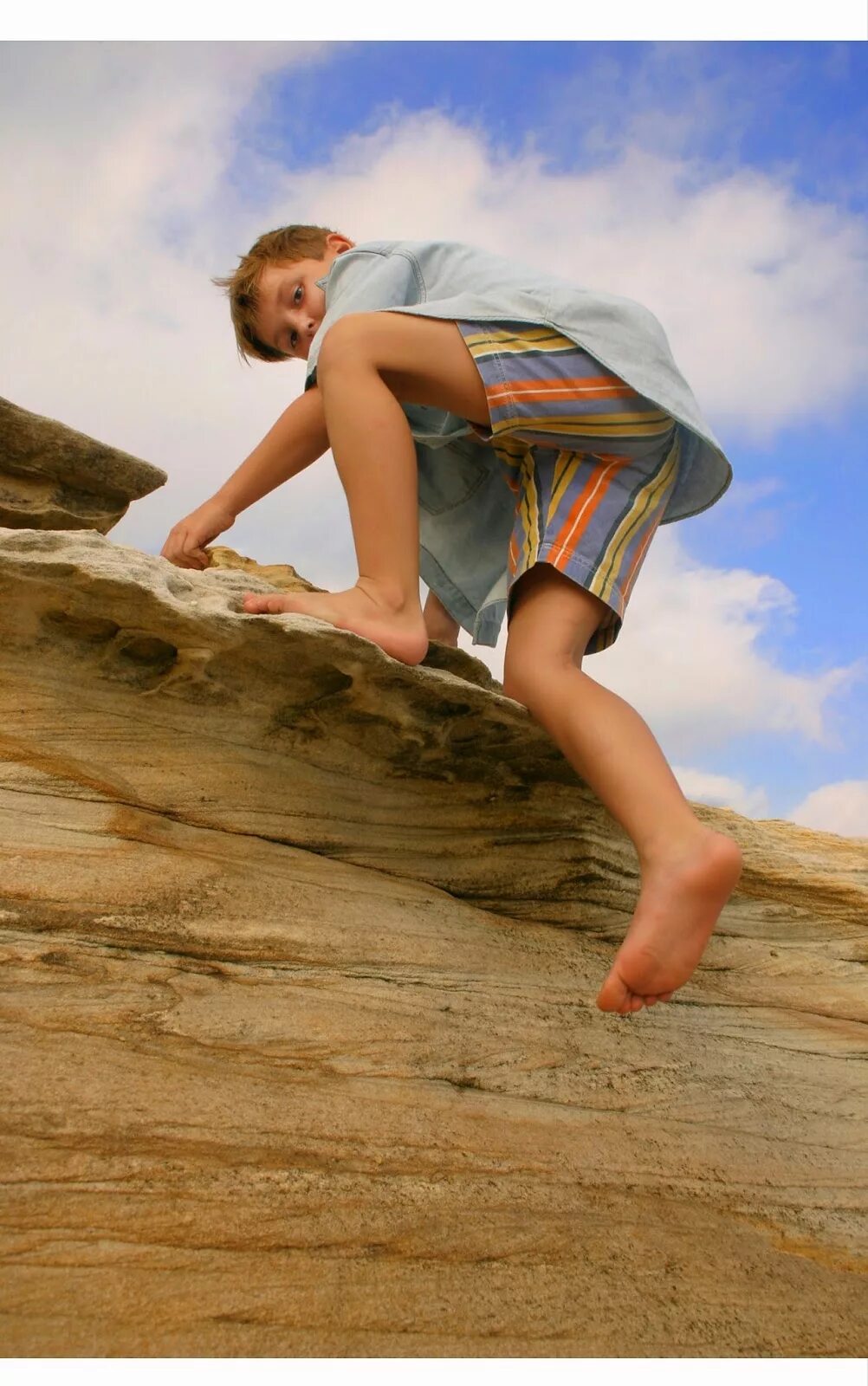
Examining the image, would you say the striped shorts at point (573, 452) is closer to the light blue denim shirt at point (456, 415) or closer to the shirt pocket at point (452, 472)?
the light blue denim shirt at point (456, 415)

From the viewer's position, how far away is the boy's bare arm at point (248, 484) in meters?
2.96

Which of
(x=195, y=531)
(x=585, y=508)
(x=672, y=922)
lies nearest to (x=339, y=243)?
(x=195, y=531)

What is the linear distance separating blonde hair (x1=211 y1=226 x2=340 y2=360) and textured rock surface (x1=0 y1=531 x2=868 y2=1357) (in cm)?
112

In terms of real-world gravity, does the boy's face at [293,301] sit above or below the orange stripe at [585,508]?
above

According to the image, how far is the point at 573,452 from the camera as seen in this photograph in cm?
273

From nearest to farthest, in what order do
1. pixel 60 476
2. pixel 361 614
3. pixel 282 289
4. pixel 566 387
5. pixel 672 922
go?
pixel 672 922
pixel 361 614
pixel 566 387
pixel 282 289
pixel 60 476

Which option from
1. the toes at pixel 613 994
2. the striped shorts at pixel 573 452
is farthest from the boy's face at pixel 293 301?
the toes at pixel 613 994

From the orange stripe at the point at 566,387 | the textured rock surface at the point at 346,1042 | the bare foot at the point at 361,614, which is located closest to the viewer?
the textured rock surface at the point at 346,1042

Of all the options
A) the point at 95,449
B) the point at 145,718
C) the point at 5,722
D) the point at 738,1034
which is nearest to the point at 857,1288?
the point at 738,1034

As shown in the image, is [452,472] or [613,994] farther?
[452,472]

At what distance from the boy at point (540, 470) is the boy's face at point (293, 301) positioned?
14 cm

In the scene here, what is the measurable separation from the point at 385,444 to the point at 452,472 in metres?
0.64

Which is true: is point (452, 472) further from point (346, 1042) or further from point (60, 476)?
point (346, 1042)

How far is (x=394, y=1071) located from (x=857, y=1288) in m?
1.12
